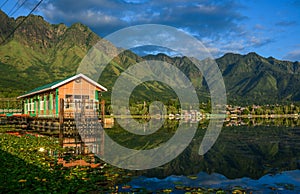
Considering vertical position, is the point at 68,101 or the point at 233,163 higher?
the point at 68,101

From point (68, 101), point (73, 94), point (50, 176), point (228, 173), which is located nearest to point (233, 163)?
point (228, 173)

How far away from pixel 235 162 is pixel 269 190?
5663 mm

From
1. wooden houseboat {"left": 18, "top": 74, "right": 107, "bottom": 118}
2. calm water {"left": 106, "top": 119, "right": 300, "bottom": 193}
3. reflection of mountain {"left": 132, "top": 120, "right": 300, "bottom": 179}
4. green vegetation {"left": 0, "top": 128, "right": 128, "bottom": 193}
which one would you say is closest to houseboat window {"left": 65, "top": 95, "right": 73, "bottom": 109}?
wooden houseboat {"left": 18, "top": 74, "right": 107, "bottom": 118}

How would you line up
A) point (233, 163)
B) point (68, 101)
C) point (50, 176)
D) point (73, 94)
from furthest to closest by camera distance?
point (73, 94) < point (68, 101) < point (233, 163) < point (50, 176)

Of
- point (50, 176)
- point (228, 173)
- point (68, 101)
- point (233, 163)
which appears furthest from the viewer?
point (68, 101)

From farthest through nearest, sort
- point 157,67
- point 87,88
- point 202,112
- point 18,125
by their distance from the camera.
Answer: point 157,67 → point 202,112 → point 18,125 → point 87,88

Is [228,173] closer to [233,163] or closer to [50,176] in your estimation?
[233,163]

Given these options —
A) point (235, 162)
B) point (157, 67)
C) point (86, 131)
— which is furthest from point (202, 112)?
point (235, 162)

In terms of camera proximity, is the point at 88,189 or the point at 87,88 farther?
the point at 87,88

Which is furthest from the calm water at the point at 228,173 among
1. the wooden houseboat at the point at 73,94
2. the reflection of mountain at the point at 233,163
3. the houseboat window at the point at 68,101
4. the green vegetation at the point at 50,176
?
the houseboat window at the point at 68,101

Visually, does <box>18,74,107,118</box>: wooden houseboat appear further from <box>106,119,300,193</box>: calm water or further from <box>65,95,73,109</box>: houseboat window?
<box>106,119,300,193</box>: calm water

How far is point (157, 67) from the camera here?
494 ft

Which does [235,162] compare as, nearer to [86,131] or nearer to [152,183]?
[152,183]

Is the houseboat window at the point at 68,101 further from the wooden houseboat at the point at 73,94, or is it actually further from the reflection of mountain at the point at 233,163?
the reflection of mountain at the point at 233,163
